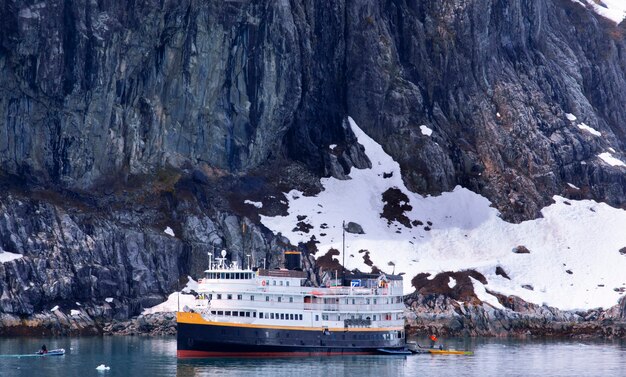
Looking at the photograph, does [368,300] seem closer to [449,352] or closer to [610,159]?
[449,352]

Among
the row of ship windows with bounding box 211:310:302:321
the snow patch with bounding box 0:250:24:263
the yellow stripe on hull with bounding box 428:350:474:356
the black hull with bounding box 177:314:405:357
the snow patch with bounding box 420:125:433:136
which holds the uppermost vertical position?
the snow patch with bounding box 420:125:433:136

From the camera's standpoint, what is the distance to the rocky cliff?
153875mm

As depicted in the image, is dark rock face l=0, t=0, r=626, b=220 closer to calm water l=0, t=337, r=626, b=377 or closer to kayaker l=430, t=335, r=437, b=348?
calm water l=0, t=337, r=626, b=377

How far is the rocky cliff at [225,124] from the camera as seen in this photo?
153875 millimetres

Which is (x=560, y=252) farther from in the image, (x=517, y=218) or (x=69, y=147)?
(x=69, y=147)

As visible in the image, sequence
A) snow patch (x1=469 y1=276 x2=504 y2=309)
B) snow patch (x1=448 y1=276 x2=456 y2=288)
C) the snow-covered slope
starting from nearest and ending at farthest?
snow patch (x1=469 y1=276 x2=504 y2=309), snow patch (x1=448 y1=276 x2=456 y2=288), the snow-covered slope

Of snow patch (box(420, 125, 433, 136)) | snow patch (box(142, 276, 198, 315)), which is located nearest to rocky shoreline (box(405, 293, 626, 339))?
snow patch (box(142, 276, 198, 315))

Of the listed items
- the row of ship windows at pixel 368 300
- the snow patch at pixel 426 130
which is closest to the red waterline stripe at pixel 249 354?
the row of ship windows at pixel 368 300

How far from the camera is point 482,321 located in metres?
152

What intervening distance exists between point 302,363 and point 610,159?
304 feet

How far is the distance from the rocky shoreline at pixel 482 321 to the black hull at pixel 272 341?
970 inches

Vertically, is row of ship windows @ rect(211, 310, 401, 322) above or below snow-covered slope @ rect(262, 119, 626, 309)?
below

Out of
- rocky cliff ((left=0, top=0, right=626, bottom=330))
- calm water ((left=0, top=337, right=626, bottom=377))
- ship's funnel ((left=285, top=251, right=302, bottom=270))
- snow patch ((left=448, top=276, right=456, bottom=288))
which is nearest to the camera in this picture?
calm water ((left=0, top=337, right=626, bottom=377))

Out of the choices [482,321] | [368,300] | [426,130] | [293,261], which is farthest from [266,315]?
[426,130]
